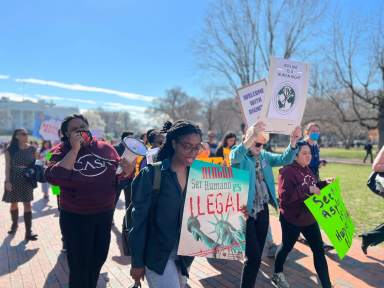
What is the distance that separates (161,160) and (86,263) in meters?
1.33

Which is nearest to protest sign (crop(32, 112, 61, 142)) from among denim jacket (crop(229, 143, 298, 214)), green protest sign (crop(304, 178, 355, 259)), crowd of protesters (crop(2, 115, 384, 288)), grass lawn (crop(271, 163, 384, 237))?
crowd of protesters (crop(2, 115, 384, 288))

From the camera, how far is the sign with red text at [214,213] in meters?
2.17

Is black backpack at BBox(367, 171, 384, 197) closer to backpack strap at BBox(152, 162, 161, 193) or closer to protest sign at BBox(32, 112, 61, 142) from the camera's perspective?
backpack strap at BBox(152, 162, 161, 193)

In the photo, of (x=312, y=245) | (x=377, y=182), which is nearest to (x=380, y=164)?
(x=377, y=182)

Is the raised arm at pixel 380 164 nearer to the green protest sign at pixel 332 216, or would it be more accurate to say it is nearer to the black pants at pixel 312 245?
the green protest sign at pixel 332 216

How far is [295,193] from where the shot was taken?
334 centimetres

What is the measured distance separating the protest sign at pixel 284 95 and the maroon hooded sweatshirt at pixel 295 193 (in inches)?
23.2

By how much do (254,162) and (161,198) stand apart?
5.08 feet

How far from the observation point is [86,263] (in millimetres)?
2754

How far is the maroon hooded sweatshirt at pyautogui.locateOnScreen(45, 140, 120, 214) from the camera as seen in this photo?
267 centimetres

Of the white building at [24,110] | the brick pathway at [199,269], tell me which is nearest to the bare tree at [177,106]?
the white building at [24,110]

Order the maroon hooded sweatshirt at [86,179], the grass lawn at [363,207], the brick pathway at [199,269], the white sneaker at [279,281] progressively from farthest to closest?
the grass lawn at [363,207], the brick pathway at [199,269], the white sneaker at [279,281], the maroon hooded sweatshirt at [86,179]

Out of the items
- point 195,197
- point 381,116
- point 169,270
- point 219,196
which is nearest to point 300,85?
point 219,196

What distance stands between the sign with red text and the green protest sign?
1.14 meters
